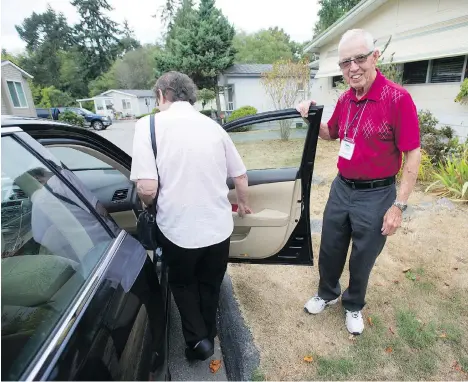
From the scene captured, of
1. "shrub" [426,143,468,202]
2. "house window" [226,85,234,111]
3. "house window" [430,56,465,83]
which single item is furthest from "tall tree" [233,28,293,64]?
"shrub" [426,143,468,202]

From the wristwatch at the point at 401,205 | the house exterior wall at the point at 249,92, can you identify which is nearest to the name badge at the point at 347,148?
the wristwatch at the point at 401,205

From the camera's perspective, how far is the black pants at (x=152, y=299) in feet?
4.09

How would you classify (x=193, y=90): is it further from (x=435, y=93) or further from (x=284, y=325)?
(x=435, y=93)

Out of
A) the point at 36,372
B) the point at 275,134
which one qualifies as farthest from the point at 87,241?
the point at 275,134

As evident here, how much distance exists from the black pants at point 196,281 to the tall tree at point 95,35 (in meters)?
52.8

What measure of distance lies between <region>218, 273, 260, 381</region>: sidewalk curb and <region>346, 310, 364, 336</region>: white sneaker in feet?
2.29

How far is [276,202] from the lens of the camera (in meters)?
2.28

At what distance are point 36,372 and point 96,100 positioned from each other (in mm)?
42775

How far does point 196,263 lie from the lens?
1.69 m

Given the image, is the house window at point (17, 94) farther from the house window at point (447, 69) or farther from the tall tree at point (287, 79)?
the house window at point (447, 69)

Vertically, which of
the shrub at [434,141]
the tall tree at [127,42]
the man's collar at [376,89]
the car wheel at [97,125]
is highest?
the tall tree at [127,42]

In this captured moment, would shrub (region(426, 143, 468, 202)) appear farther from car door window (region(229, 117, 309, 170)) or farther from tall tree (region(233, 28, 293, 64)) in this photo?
tall tree (region(233, 28, 293, 64))

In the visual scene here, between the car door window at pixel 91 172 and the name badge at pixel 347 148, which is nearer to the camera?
the name badge at pixel 347 148

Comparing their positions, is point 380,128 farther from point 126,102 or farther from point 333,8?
point 126,102
